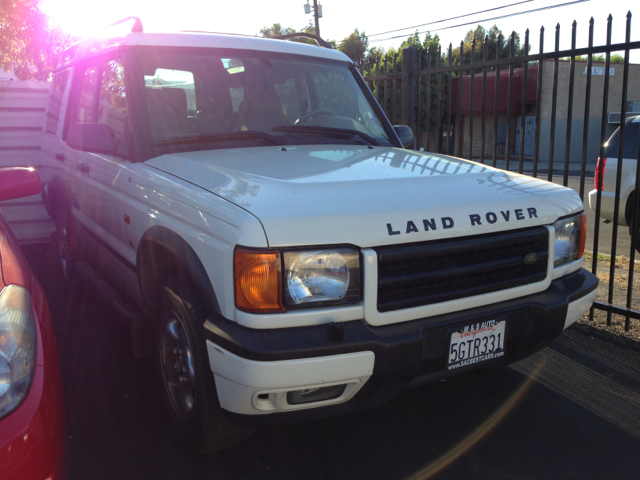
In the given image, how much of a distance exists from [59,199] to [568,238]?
404 cm

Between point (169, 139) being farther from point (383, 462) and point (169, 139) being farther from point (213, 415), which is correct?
point (383, 462)

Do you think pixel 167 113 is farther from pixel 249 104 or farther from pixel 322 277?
pixel 322 277

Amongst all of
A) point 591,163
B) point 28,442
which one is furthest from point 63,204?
point 591,163

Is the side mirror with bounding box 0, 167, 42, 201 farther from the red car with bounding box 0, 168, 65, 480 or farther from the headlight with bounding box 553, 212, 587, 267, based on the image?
the headlight with bounding box 553, 212, 587, 267

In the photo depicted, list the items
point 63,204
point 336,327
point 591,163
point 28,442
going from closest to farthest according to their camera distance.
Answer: point 28,442 < point 336,327 < point 63,204 < point 591,163

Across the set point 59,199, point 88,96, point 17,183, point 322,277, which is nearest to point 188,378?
point 322,277

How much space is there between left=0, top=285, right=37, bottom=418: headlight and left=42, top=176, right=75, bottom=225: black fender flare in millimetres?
2788

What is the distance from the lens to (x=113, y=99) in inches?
143

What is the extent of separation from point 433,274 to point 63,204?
141 inches

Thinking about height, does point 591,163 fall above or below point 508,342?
below

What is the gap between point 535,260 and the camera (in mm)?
2695

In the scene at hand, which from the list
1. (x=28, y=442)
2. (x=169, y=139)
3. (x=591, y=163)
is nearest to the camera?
(x=28, y=442)

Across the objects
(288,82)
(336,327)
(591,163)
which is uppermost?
(288,82)

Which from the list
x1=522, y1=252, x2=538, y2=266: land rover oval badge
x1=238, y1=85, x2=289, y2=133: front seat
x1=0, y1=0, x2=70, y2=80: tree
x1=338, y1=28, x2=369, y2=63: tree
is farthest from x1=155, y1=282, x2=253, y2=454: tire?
x1=338, y1=28, x2=369, y2=63: tree
